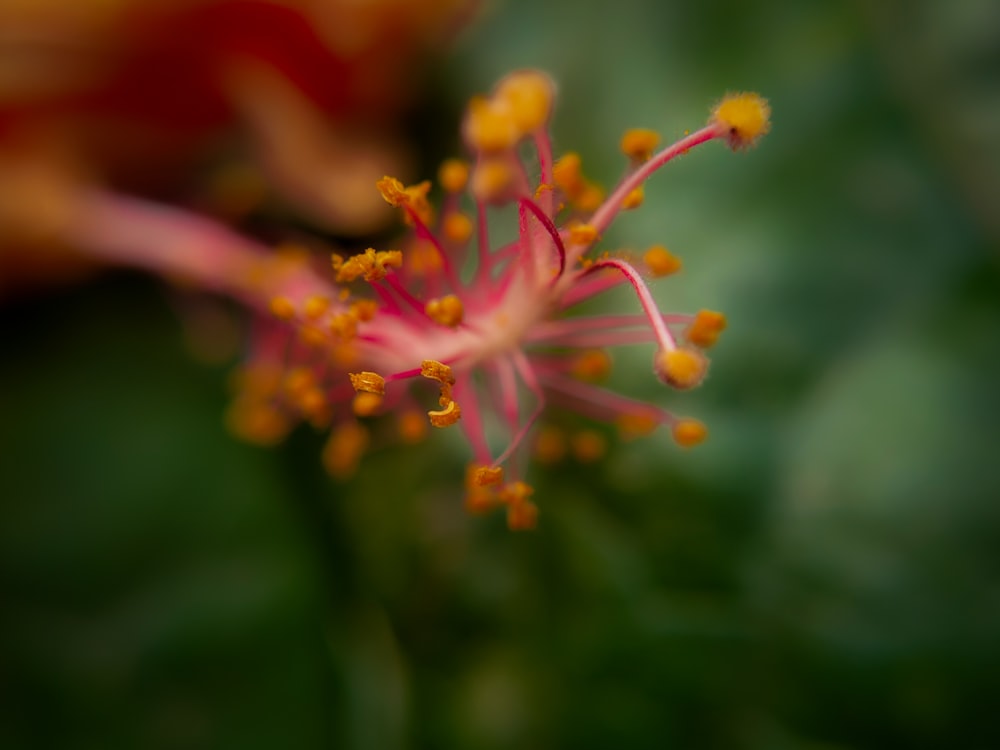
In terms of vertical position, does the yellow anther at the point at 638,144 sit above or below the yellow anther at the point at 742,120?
→ above

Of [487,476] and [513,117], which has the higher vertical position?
[513,117]

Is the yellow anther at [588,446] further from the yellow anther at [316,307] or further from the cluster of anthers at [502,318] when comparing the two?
the yellow anther at [316,307]

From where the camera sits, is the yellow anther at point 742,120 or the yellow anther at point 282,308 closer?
the yellow anther at point 742,120

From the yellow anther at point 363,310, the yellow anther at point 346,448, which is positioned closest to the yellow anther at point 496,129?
the yellow anther at point 363,310

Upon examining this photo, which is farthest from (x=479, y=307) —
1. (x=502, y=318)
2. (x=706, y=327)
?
(x=706, y=327)

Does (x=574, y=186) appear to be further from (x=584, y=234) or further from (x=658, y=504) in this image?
(x=658, y=504)

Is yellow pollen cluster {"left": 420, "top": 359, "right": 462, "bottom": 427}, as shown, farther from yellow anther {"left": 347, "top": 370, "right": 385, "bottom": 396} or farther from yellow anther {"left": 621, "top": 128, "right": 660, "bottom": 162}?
yellow anther {"left": 621, "top": 128, "right": 660, "bottom": 162}
